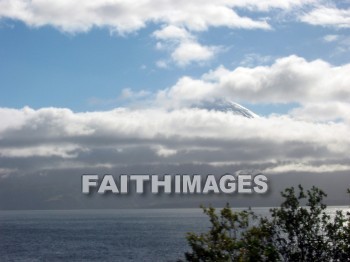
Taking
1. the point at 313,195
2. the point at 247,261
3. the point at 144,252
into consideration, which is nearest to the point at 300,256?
the point at 313,195

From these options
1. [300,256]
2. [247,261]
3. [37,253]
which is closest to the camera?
[247,261]

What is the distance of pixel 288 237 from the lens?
37.7 m

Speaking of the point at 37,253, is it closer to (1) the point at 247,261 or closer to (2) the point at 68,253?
(2) the point at 68,253

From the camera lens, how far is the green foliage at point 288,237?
106ft

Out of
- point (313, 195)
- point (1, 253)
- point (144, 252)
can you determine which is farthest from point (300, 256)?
point (1, 253)

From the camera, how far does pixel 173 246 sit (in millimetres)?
197625

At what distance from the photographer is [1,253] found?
18225cm

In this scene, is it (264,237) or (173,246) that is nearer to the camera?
(264,237)

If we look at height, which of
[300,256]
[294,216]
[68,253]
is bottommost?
[68,253]

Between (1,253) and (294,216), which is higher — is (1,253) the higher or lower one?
the lower one

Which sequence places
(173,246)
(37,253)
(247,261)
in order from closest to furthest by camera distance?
(247,261), (37,253), (173,246)

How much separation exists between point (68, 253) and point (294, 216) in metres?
154

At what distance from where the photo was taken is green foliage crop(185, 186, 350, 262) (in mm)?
32344

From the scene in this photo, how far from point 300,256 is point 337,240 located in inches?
109
